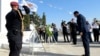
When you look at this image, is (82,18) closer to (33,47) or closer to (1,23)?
(33,47)

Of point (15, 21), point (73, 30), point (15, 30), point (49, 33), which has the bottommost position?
point (49, 33)

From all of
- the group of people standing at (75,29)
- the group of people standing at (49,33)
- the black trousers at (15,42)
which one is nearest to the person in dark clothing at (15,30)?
the black trousers at (15,42)

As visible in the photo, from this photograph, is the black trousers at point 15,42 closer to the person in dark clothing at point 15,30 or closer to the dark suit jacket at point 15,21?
the person in dark clothing at point 15,30

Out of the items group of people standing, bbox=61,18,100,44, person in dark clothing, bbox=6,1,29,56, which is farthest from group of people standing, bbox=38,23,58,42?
person in dark clothing, bbox=6,1,29,56

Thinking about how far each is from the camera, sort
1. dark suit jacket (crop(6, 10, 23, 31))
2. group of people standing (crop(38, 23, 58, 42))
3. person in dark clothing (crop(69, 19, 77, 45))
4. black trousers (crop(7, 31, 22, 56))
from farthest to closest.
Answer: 1. group of people standing (crop(38, 23, 58, 42))
2. person in dark clothing (crop(69, 19, 77, 45))
3. dark suit jacket (crop(6, 10, 23, 31))
4. black trousers (crop(7, 31, 22, 56))

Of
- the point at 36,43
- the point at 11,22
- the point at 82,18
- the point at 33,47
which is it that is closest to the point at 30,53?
the point at 33,47

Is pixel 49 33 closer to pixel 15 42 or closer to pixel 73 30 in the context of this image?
pixel 73 30

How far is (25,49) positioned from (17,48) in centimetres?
639

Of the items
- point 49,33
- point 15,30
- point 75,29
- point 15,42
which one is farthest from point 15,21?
point 75,29

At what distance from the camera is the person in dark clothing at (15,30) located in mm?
8773

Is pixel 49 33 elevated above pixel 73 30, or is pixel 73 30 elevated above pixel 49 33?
pixel 73 30

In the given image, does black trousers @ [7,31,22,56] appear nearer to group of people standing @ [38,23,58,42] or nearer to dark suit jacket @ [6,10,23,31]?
dark suit jacket @ [6,10,23,31]

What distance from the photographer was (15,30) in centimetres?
883

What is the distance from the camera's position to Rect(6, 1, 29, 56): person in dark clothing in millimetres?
8773
